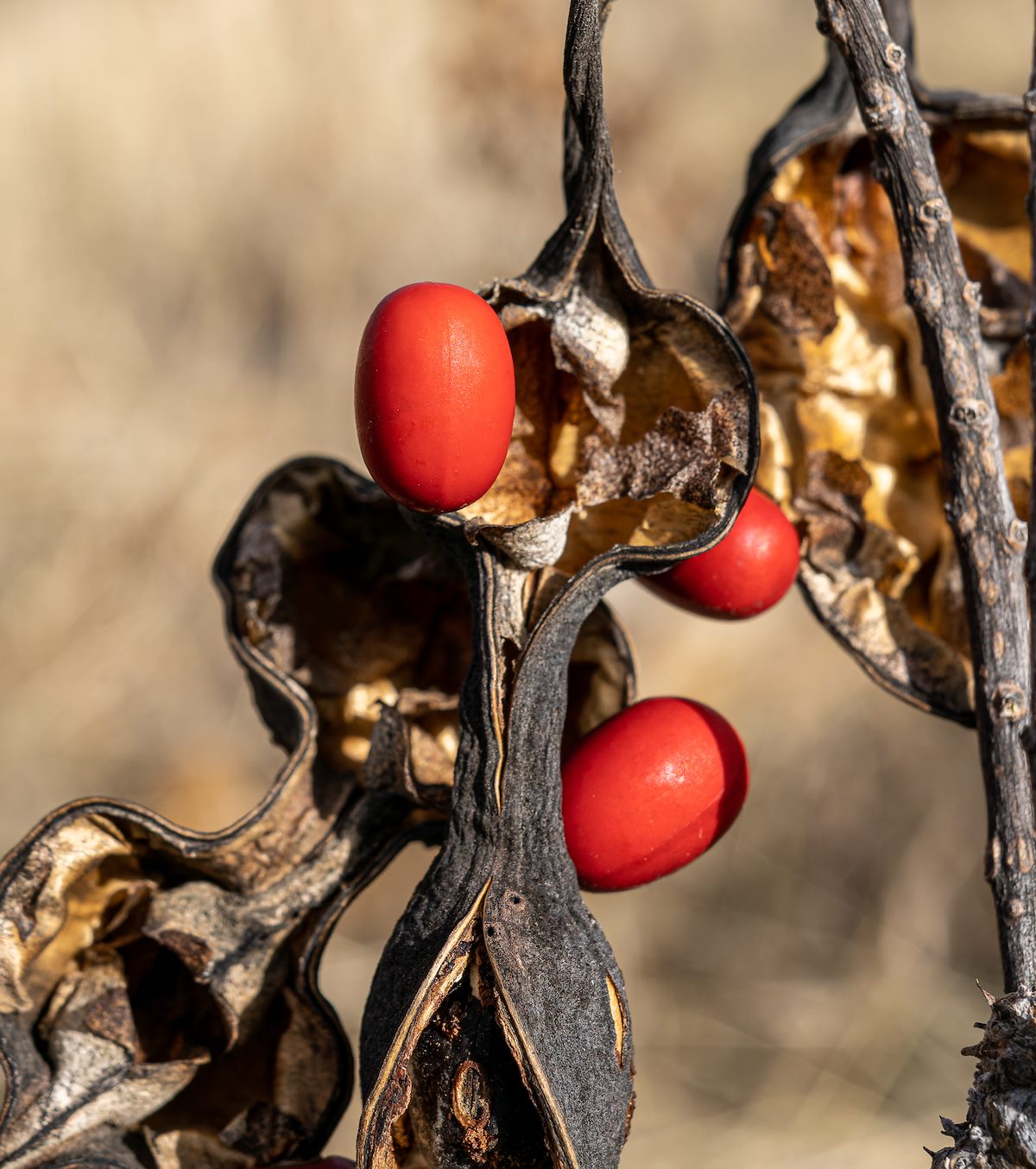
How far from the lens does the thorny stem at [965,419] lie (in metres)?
0.92

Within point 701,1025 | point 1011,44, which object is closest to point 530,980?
point 701,1025

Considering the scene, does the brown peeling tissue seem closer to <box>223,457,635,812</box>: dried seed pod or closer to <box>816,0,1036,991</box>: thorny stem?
<box>223,457,635,812</box>: dried seed pod

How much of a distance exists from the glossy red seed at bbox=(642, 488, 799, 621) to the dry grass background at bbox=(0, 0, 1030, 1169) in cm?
141

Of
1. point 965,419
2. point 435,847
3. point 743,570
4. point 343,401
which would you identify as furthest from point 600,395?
point 343,401

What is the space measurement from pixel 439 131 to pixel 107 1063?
2046 mm

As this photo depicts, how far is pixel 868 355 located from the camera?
121 centimetres

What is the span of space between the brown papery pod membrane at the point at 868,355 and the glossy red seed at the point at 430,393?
1.37 ft

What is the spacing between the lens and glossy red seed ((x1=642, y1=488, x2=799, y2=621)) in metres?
0.98

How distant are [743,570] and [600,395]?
0.20 meters

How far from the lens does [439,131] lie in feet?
8.02

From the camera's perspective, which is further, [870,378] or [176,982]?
[870,378]

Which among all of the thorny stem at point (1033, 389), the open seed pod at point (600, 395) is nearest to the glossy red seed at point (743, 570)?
the open seed pod at point (600, 395)

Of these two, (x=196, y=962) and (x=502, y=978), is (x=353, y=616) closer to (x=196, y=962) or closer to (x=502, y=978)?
(x=196, y=962)

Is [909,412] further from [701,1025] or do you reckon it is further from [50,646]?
[50,646]
